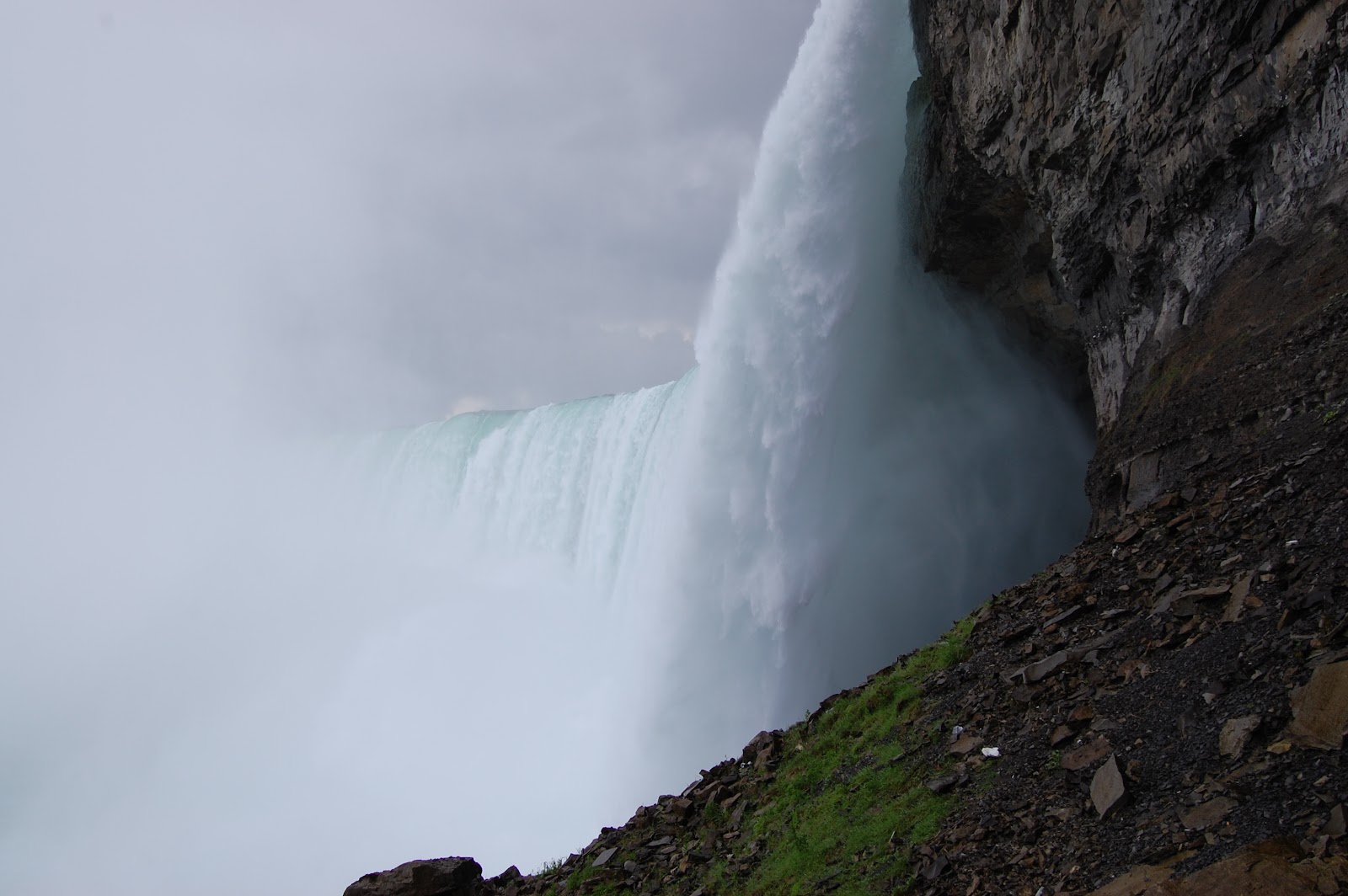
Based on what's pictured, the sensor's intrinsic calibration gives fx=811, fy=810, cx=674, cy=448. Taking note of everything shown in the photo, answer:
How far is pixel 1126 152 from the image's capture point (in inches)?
409

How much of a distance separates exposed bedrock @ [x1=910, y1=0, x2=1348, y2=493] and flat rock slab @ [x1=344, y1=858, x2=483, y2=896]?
28.3 ft

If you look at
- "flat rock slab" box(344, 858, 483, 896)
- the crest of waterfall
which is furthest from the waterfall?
"flat rock slab" box(344, 858, 483, 896)

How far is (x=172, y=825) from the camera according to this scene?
85.4 ft

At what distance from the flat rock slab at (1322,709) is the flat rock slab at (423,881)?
6619 millimetres

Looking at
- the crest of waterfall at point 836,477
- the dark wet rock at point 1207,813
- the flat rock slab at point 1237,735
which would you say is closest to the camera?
the dark wet rock at point 1207,813

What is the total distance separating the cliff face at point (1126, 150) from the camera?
7754 mm

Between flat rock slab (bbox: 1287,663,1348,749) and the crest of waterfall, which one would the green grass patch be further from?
the crest of waterfall

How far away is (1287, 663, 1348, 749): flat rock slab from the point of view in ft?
11.6

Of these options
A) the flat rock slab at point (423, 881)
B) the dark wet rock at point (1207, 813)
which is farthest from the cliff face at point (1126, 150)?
the flat rock slab at point (423, 881)

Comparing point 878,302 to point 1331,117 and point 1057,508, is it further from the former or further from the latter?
point 1331,117

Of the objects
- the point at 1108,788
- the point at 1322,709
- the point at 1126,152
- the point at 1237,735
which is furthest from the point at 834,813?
the point at 1126,152

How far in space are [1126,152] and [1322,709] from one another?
8.84 m

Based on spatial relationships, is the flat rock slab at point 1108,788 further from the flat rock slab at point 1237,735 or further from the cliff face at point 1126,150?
the cliff face at point 1126,150

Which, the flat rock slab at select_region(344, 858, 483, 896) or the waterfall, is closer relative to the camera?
the flat rock slab at select_region(344, 858, 483, 896)
